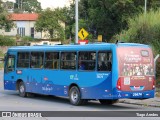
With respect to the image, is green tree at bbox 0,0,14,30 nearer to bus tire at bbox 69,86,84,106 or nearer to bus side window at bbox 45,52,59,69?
bus side window at bbox 45,52,59,69

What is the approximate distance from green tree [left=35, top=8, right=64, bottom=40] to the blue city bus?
202ft

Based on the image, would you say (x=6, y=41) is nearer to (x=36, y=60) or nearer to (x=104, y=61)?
(x=36, y=60)

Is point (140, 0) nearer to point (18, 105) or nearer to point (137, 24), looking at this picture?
point (137, 24)

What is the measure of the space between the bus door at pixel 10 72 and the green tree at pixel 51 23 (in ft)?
192

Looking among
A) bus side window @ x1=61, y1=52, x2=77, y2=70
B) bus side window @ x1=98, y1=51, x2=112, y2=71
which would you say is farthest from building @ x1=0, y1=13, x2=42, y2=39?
bus side window @ x1=98, y1=51, x2=112, y2=71


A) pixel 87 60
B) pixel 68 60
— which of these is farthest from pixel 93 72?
pixel 68 60

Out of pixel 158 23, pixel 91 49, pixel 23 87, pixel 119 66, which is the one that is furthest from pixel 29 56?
pixel 158 23

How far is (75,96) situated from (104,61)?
2170 mm

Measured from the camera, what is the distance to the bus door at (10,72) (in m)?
24.6

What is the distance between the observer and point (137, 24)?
1264 inches

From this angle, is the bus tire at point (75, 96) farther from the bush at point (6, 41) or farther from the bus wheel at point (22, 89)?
the bush at point (6, 41)

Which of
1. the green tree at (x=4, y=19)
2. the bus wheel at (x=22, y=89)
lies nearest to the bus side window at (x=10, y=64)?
the bus wheel at (x=22, y=89)

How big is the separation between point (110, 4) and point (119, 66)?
208ft

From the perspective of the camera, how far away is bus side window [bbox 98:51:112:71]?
18500 millimetres
